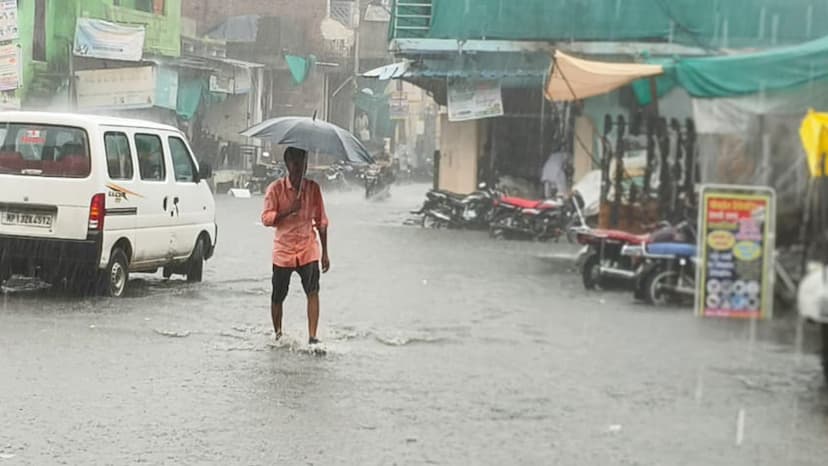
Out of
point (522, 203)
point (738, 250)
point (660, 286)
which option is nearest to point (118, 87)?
point (522, 203)

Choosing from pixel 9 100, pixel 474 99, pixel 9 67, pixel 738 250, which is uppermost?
pixel 9 67

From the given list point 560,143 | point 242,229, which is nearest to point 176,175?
point 242,229

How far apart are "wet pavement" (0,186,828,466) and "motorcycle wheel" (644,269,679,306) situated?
13cm

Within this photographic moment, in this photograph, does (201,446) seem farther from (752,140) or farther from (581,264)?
(581,264)

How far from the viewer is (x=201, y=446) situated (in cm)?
579

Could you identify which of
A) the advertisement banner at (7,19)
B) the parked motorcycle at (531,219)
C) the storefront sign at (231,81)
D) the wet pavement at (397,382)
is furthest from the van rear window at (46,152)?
the storefront sign at (231,81)

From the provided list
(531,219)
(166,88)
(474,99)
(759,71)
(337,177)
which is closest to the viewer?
(759,71)

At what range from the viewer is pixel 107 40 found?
105ft

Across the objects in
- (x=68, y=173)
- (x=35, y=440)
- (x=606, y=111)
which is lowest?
(x=35, y=440)

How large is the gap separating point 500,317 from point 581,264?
2.78 metres

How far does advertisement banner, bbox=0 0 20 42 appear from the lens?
29875 mm

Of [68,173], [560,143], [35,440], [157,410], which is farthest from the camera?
[560,143]

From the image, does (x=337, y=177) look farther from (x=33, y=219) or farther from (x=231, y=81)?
(x=33, y=219)

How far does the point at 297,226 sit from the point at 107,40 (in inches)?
Result: 981
